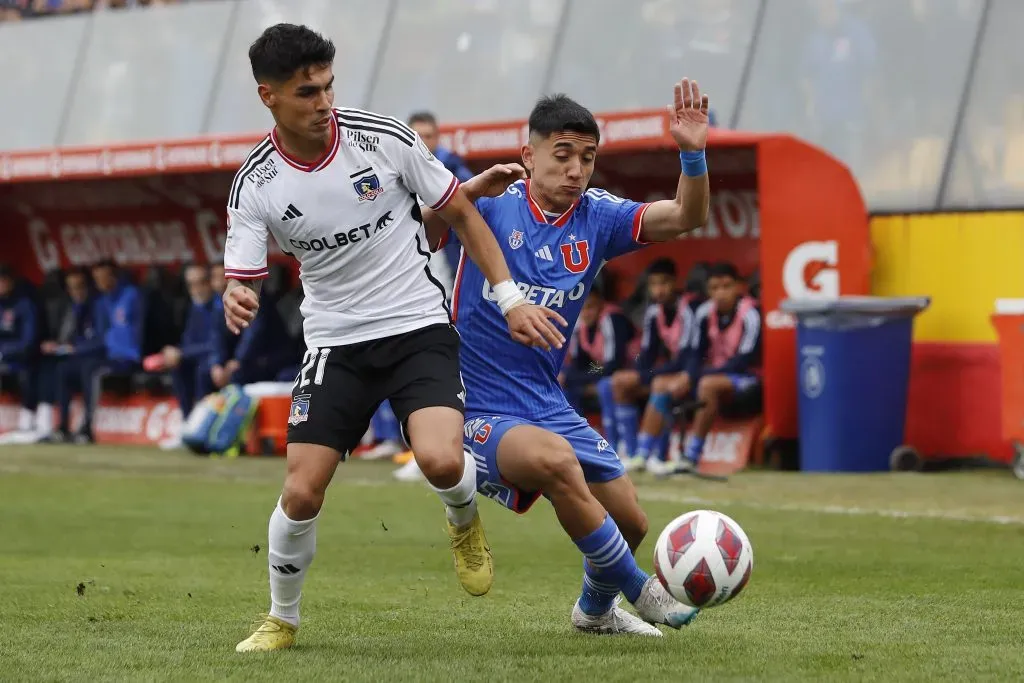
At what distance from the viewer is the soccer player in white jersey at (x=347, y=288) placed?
572cm

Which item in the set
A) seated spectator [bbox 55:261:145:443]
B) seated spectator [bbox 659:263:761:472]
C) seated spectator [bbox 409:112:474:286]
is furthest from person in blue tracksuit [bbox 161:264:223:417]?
seated spectator [bbox 409:112:474:286]

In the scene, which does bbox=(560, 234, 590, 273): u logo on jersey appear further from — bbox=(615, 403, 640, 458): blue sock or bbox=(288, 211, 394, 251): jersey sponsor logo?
bbox=(615, 403, 640, 458): blue sock

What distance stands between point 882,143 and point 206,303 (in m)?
6.89

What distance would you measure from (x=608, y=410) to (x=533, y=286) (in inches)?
324

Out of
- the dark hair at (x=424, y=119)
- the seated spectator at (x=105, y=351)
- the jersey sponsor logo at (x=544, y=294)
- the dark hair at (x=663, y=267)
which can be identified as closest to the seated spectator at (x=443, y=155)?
the dark hair at (x=424, y=119)

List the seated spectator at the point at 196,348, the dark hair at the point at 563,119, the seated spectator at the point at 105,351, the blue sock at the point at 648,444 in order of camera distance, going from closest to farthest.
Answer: the dark hair at the point at 563,119 → the blue sock at the point at 648,444 → the seated spectator at the point at 196,348 → the seated spectator at the point at 105,351

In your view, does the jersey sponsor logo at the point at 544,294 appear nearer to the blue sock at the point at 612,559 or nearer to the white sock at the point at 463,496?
the white sock at the point at 463,496

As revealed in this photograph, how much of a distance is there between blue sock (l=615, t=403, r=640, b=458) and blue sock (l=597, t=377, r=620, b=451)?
0.24 ft

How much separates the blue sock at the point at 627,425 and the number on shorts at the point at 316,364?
325 inches

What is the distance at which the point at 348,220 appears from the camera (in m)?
5.88

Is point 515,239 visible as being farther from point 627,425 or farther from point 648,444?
point 627,425

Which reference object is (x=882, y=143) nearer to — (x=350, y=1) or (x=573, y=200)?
(x=350, y=1)

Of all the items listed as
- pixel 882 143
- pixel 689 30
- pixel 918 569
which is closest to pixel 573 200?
pixel 918 569

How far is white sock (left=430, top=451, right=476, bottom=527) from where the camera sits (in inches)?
229
